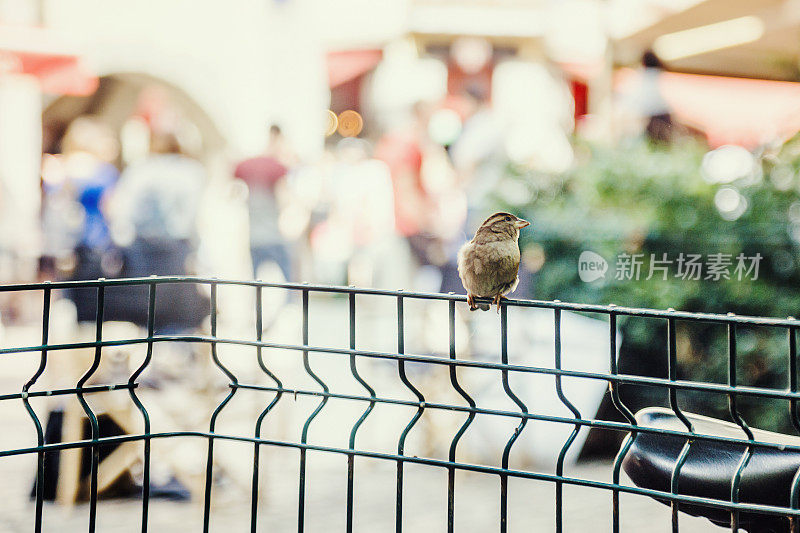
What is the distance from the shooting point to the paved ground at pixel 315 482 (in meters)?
4.50

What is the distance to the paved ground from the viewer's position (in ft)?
14.8

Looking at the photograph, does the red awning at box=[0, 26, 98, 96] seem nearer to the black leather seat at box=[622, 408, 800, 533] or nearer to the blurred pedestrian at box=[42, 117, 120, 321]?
the blurred pedestrian at box=[42, 117, 120, 321]

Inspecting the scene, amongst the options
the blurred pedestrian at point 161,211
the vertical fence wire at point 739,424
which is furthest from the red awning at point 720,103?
the vertical fence wire at point 739,424

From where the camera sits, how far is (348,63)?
15.3 metres

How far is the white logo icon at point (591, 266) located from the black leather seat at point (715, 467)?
2731mm

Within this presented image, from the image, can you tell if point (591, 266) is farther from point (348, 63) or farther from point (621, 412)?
point (348, 63)

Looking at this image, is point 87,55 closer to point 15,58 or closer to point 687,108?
point 15,58

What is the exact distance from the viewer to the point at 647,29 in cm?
770

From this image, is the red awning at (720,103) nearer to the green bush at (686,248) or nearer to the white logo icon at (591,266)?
the green bush at (686,248)

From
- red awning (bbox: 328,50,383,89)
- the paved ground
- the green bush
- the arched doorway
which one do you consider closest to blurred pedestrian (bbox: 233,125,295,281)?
the paved ground

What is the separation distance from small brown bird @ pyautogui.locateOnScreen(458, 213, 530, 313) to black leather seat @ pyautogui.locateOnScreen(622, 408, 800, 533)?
65 cm

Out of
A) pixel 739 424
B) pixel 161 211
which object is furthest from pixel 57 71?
pixel 739 424

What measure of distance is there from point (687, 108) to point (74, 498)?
8.26 m

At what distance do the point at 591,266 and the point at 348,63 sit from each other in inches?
426
